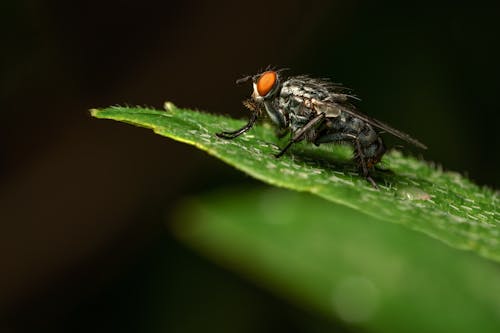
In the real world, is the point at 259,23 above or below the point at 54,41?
above

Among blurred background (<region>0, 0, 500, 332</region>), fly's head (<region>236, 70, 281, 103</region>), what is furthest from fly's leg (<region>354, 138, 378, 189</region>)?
blurred background (<region>0, 0, 500, 332</region>)

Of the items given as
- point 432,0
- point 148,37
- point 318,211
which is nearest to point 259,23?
point 148,37

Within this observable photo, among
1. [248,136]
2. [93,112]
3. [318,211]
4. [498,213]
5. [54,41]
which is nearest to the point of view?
[93,112]

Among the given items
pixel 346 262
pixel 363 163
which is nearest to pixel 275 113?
pixel 363 163

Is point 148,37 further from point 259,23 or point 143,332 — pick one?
point 143,332

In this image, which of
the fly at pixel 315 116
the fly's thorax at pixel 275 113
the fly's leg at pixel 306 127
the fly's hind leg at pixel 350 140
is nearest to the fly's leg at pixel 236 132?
the fly at pixel 315 116

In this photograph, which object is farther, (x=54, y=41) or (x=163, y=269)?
(x=54, y=41)

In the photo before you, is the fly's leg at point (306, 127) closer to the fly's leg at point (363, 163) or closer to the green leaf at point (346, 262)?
the fly's leg at point (363, 163)
